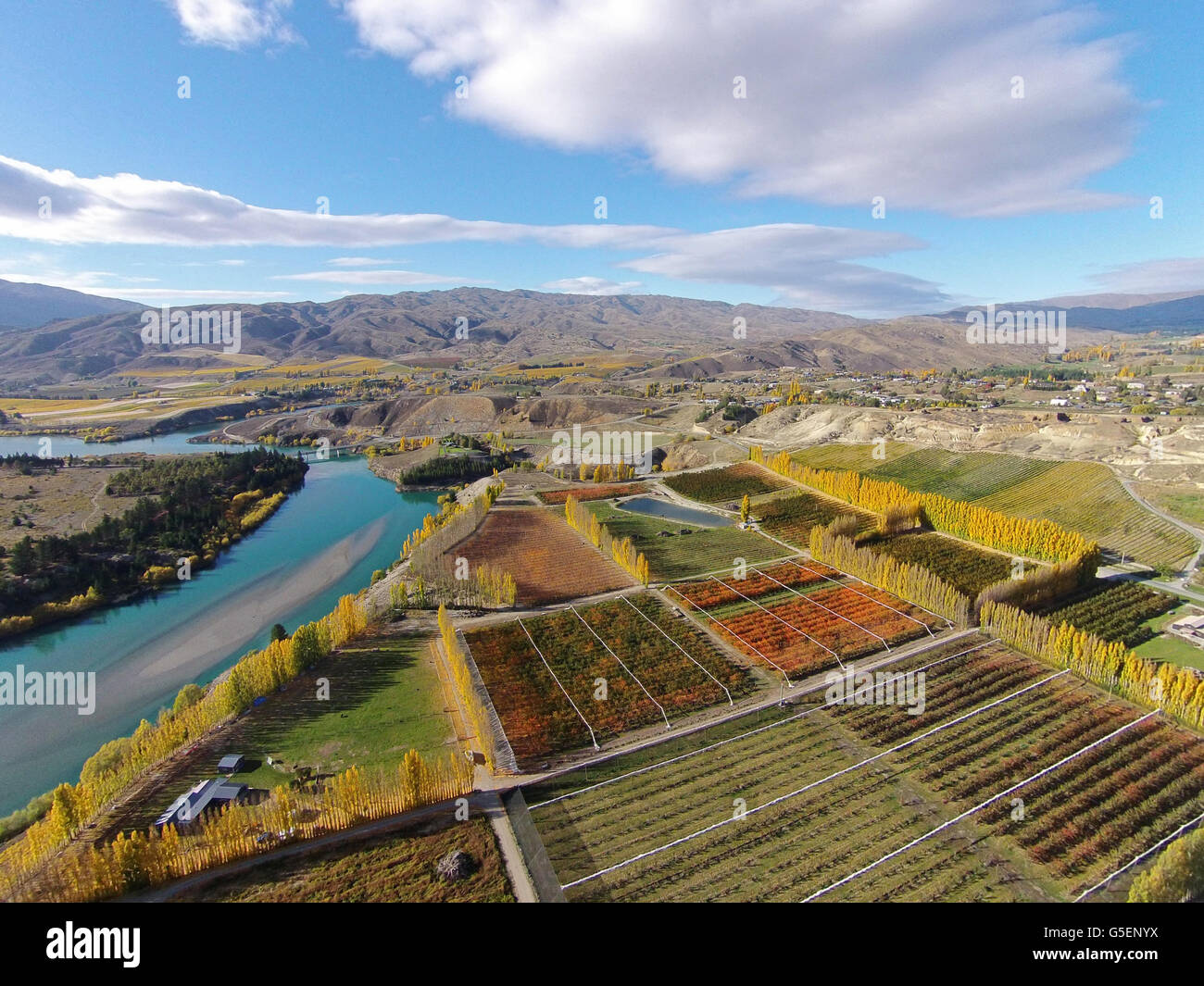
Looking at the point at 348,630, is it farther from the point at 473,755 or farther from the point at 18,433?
the point at 18,433

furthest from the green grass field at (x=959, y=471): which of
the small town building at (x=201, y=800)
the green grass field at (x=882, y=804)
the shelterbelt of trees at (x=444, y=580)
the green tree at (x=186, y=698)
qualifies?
Answer: the green tree at (x=186, y=698)

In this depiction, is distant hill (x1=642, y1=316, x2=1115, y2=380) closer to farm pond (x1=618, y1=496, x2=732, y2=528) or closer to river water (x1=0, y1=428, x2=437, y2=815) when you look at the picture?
farm pond (x1=618, y1=496, x2=732, y2=528)

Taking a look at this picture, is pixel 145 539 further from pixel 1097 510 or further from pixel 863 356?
pixel 863 356

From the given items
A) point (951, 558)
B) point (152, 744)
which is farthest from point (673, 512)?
point (152, 744)

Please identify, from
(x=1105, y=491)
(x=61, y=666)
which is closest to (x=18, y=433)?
(x=61, y=666)

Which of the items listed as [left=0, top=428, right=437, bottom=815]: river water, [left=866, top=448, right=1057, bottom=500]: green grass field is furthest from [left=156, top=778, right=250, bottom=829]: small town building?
[left=866, top=448, right=1057, bottom=500]: green grass field

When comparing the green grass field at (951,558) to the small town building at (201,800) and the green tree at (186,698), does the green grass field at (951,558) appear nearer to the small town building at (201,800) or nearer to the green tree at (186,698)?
the small town building at (201,800)
